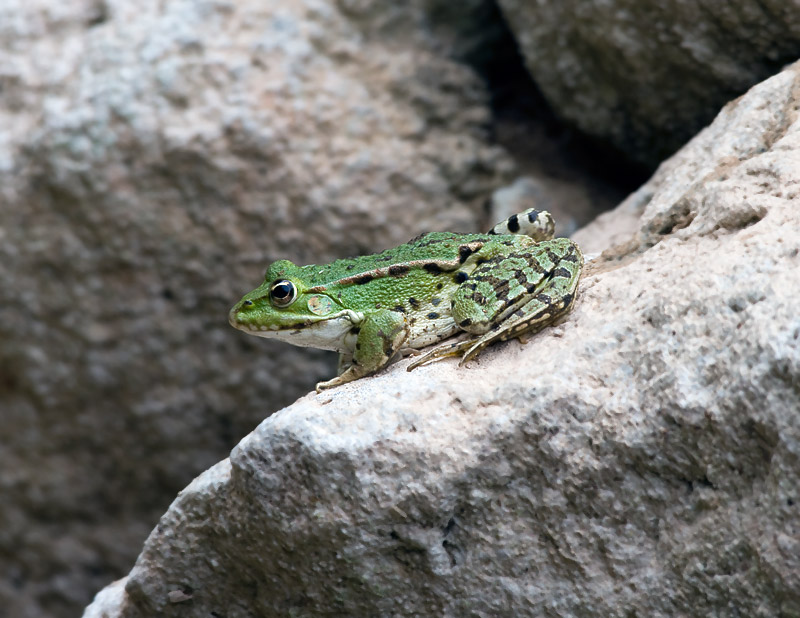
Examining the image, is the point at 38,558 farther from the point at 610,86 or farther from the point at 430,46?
the point at 610,86

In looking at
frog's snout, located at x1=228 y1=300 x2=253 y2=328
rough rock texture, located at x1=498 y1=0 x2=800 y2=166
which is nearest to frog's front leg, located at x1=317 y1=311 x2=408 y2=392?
A: frog's snout, located at x1=228 y1=300 x2=253 y2=328

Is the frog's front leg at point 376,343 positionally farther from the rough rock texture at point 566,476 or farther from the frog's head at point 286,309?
the rough rock texture at point 566,476

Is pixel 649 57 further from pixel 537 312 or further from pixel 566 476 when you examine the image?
pixel 566 476

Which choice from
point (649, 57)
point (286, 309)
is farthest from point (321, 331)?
point (649, 57)

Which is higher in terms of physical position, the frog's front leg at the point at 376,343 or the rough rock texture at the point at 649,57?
the rough rock texture at the point at 649,57

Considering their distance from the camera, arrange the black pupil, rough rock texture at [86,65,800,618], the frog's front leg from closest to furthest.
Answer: rough rock texture at [86,65,800,618], the frog's front leg, the black pupil

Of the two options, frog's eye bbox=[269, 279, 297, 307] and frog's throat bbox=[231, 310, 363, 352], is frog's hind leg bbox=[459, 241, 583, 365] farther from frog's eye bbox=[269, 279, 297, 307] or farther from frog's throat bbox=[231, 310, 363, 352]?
frog's eye bbox=[269, 279, 297, 307]

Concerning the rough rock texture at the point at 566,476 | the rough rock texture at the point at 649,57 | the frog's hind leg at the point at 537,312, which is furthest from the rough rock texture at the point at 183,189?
the rough rock texture at the point at 566,476
